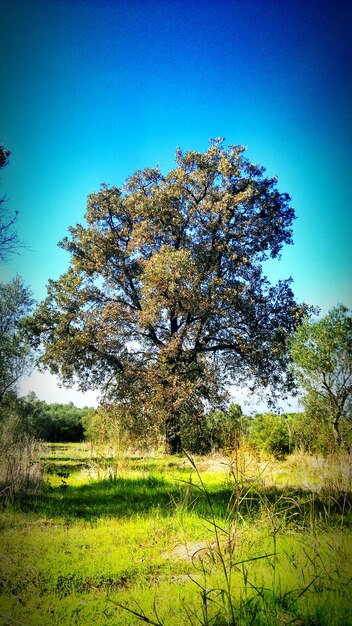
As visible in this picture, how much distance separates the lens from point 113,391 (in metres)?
17.7

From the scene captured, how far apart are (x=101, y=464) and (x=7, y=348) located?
51.4 ft

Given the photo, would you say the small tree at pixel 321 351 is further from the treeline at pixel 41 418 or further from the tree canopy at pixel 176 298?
the treeline at pixel 41 418

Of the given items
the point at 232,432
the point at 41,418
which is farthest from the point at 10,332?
the point at 232,432

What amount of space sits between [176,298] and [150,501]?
996cm

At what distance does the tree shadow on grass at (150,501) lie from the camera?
229 inches

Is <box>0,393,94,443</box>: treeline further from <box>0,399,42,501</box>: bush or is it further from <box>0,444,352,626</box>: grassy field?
<box>0,444,352,626</box>: grassy field

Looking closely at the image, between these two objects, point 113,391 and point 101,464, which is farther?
point 113,391

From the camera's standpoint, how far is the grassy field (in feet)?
8.72

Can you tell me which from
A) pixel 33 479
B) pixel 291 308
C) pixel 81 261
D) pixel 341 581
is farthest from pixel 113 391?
pixel 341 581

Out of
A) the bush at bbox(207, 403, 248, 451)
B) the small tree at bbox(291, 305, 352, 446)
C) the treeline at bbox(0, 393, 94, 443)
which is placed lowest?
the treeline at bbox(0, 393, 94, 443)

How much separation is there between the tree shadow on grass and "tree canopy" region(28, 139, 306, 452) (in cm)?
664

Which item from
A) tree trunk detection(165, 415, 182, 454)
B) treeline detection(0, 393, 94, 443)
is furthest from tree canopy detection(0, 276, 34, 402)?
tree trunk detection(165, 415, 182, 454)

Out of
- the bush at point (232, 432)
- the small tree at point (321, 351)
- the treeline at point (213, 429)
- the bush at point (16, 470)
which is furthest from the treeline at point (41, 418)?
the small tree at point (321, 351)

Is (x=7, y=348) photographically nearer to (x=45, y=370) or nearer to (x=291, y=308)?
(x=45, y=370)
